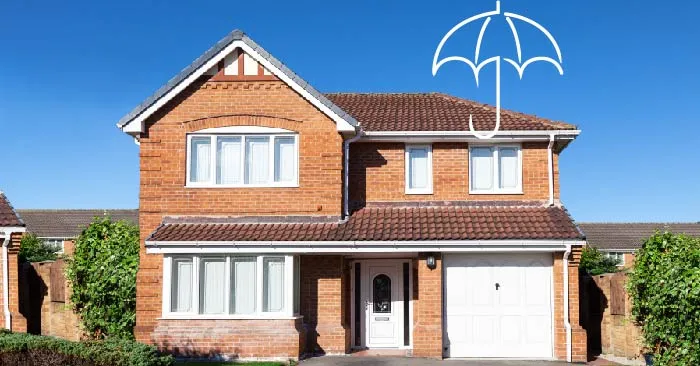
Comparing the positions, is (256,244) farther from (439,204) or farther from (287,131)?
(439,204)

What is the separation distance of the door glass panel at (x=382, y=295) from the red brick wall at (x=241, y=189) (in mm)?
2272

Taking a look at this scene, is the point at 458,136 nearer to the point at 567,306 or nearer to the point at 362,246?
the point at 362,246

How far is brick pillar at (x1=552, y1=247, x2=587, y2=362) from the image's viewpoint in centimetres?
1873

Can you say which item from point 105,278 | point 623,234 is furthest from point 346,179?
point 623,234

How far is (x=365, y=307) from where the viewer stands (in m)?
20.5

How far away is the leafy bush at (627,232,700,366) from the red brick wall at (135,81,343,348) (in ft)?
24.0

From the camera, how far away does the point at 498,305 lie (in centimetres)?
1927

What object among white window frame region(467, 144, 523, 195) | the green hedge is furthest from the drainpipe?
the green hedge

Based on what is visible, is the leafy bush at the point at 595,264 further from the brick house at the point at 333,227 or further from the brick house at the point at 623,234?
the brick house at the point at 623,234

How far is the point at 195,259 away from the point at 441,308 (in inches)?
235

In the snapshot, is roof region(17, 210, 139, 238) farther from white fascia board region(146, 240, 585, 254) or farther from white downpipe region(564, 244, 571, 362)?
white downpipe region(564, 244, 571, 362)

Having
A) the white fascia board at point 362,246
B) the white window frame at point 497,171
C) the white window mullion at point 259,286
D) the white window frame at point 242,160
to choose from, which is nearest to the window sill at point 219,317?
the white window mullion at point 259,286

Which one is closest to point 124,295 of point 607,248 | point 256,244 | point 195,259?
point 195,259

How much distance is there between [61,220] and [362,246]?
41366mm
